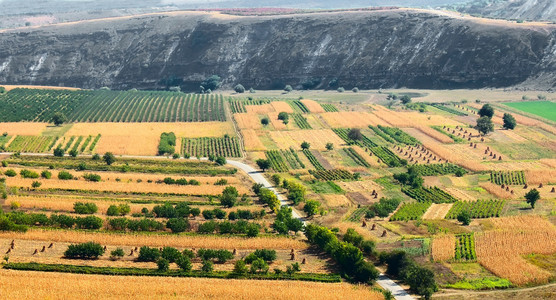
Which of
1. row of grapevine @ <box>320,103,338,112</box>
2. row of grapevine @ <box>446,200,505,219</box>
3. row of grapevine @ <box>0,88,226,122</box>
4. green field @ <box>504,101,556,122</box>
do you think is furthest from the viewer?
row of grapevine @ <box>320,103,338,112</box>

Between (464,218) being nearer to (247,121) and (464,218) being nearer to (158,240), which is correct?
(158,240)

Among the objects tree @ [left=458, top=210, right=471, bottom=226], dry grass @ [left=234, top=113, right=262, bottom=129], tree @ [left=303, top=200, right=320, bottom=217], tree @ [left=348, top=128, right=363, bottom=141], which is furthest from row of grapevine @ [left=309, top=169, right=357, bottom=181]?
dry grass @ [left=234, top=113, right=262, bottom=129]

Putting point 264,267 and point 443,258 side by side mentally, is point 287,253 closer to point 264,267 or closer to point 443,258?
point 264,267

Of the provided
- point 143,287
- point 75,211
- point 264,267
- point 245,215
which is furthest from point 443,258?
point 75,211

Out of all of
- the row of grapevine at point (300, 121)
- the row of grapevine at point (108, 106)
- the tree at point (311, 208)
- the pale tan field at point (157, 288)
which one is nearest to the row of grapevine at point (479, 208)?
the tree at point (311, 208)

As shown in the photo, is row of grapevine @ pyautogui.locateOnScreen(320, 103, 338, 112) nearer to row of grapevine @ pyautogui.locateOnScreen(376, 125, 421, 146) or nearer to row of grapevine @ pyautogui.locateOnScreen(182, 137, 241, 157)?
row of grapevine @ pyautogui.locateOnScreen(376, 125, 421, 146)

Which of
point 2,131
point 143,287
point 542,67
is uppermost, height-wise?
point 542,67
